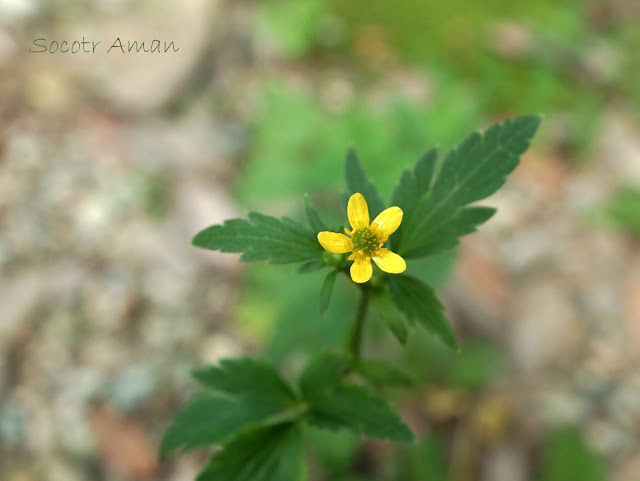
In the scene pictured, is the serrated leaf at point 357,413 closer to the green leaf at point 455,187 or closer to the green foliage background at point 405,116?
the green leaf at point 455,187

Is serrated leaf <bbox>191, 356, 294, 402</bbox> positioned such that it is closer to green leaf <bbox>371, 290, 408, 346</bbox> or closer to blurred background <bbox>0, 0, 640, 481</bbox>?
green leaf <bbox>371, 290, 408, 346</bbox>

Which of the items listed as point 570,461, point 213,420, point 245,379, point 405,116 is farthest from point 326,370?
point 405,116

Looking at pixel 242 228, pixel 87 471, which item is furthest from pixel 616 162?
pixel 87 471

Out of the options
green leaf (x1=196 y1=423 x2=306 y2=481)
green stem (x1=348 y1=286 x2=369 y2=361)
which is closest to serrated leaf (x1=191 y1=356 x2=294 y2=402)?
green leaf (x1=196 y1=423 x2=306 y2=481)

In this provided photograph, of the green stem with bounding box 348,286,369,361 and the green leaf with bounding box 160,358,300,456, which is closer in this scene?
the green stem with bounding box 348,286,369,361

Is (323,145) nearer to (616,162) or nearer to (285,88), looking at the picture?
(285,88)

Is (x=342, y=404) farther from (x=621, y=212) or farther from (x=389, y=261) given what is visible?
(x=621, y=212)
